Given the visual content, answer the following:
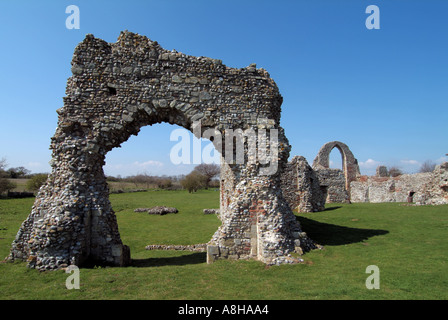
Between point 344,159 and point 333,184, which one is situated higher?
point 344,159

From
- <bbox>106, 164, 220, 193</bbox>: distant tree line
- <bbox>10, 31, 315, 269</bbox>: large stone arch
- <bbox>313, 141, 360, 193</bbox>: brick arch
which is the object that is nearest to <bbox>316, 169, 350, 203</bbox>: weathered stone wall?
<bbox>313, 141, 360, 193</bbox>: brick arch

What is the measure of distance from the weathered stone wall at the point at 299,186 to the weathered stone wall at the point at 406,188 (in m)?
Result: 7.66

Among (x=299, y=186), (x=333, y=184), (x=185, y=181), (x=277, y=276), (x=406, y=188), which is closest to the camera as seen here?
(x=277, y=276)

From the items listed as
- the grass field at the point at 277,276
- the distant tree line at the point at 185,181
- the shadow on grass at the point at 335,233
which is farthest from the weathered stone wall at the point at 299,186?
the distant tree line at the point at 185,181

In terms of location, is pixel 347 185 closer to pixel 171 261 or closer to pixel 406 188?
pixel 406 188

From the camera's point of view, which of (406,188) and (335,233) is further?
(406,188)

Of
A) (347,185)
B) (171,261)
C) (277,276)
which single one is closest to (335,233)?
(277,276)

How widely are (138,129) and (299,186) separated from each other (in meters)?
13.8

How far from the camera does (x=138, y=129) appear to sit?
8984mm

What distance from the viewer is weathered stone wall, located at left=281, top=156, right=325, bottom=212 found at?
19.6 m

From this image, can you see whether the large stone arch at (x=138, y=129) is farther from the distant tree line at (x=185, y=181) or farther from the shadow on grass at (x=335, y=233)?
the distant tree line at (x=185, y=181)

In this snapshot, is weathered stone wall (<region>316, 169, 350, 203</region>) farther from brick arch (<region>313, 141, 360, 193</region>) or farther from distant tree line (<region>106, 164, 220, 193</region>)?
distant tree line (<region>106, 164, 220, 193</region>)

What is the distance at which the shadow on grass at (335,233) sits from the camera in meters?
10.3
